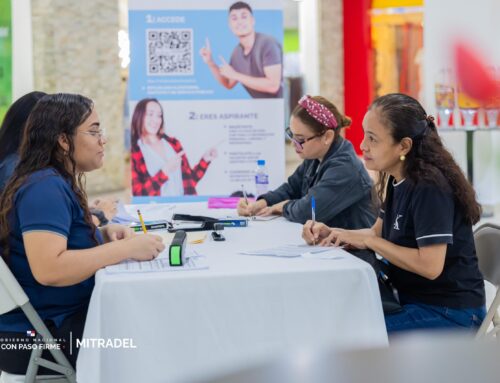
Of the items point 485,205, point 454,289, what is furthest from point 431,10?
point 454,289

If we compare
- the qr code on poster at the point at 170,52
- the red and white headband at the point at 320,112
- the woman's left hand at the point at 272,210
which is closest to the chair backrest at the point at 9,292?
the woman's left hand at the point at 272,210

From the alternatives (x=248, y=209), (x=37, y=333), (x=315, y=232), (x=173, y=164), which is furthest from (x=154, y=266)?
(x=173, y=164)

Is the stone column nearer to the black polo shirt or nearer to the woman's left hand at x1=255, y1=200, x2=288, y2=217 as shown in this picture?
the woman's left hand at x1=255, y1=200, x2=288, y2=217

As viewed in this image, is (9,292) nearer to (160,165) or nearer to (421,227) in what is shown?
(421,227)

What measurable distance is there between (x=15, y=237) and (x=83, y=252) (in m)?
0.24

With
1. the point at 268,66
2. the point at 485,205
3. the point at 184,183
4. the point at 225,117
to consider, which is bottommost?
the point at 485,205

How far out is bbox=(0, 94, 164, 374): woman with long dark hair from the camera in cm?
172

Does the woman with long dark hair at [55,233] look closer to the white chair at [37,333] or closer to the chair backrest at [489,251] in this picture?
the white chair at [37,333]

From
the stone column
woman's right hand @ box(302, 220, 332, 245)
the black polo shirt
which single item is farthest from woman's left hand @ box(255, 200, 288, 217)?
the stone column

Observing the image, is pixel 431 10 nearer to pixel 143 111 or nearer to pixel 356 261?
pixel 143 111

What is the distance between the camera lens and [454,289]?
1.96m

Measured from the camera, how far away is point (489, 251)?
7.22 feet

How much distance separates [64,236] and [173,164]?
244 cm

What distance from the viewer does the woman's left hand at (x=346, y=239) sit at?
2.05 metres
